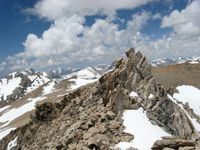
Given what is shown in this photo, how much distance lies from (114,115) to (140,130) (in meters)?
3.43

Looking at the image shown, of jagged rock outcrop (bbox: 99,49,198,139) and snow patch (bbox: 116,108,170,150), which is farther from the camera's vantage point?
jagged rock outcrop (bbox: 99,49,198,139)

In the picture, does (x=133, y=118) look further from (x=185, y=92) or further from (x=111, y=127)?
(x=185, y=92)

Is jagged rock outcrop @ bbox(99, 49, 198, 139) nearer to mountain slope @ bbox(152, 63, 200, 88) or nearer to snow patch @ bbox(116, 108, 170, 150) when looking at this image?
snow patch @ bbox(116, 108, 170, 150)

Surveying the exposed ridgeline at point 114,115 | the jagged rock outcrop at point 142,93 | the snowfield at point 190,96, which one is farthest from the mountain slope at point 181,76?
the exposed ridgeline at point 114,115

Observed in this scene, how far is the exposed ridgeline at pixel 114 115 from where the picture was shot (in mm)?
35281

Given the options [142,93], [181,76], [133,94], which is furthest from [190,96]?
[133,94]

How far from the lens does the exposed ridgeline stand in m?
35.3

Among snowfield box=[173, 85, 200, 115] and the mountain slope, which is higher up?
the mountain slope

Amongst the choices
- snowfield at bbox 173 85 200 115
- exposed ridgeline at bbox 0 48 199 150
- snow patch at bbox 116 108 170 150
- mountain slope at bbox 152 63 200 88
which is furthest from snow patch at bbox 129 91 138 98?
mountain slope at bbox 152 63 200 88

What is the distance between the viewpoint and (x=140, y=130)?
35.8 metres

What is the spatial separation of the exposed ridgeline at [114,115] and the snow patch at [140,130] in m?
0.64

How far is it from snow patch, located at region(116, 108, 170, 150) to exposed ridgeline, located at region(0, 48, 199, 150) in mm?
637

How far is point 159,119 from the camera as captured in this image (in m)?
41.4

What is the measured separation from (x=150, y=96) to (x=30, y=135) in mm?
23075
